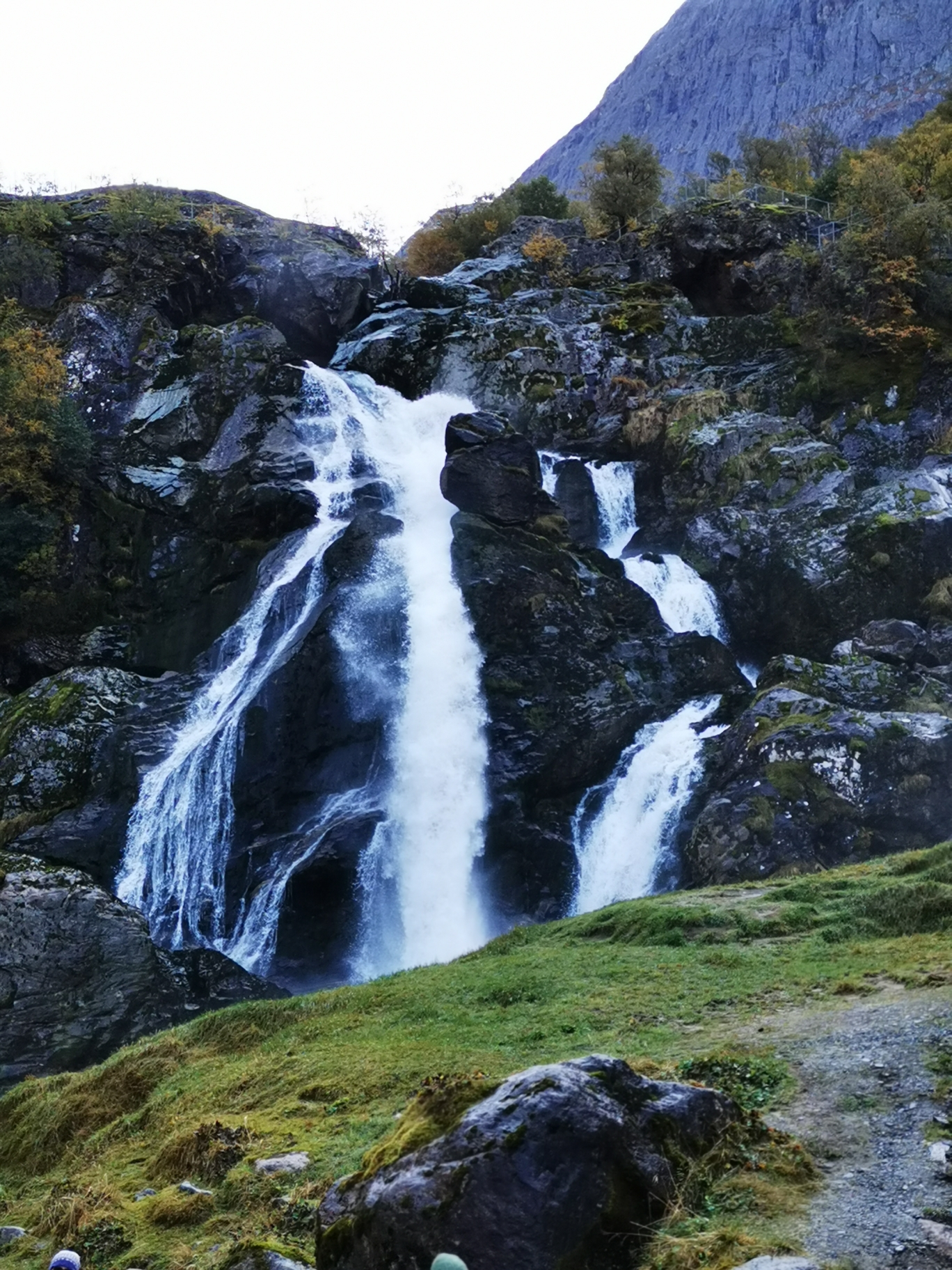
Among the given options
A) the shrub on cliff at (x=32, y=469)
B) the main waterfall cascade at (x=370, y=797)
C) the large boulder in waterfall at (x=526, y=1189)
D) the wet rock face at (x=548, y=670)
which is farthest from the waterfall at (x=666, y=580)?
the large boulder in waterfall at (x=526, y=1189)

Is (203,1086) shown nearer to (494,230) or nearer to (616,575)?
(616,575)

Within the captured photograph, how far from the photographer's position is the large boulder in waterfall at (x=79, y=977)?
67.6 feet

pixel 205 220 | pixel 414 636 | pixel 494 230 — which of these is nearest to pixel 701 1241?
pixel 414 636

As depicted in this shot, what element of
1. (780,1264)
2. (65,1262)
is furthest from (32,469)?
(780,1264)

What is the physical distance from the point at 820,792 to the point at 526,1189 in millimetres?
18561

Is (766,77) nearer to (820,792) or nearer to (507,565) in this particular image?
(507,565)

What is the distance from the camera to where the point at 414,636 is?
3025 cm

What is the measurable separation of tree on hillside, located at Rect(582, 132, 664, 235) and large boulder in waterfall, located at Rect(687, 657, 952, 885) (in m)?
40.2

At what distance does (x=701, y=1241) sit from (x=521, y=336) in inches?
1690

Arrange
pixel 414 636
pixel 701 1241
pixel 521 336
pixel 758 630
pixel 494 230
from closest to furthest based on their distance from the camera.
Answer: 1. pixel 701 1241
2. pixel 414 636
3. pixel 758 630
4. pixel 521 336
5. pixel 494 230

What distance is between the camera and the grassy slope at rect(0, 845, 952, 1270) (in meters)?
9.24

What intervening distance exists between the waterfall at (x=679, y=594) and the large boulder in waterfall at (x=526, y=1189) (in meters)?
26.6

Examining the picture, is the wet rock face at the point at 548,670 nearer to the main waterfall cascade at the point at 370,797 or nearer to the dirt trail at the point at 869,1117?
the main waterfall cascade at the point at 370,797

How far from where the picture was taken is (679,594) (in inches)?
1337
